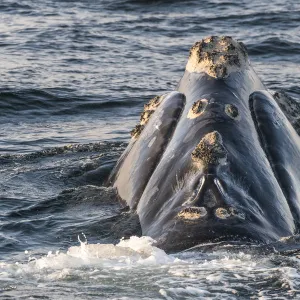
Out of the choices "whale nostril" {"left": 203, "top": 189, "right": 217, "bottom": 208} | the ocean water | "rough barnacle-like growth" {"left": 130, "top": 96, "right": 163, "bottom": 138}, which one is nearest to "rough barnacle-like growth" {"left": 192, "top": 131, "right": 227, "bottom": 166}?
"whale nostril" {"left": 203, "top": 189, "right": 217, "bottom": 208}

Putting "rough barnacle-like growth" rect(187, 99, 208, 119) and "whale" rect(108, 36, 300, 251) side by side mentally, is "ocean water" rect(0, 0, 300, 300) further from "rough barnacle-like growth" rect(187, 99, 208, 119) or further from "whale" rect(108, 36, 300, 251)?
"rough barnacle-like growth" rect(187, 99, 208, 119)

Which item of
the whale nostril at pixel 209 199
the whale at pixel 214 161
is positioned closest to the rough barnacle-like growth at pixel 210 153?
the whale at pixel 214 161

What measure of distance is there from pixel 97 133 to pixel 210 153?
725 centimetres

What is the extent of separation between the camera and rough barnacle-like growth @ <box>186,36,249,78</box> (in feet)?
31.6

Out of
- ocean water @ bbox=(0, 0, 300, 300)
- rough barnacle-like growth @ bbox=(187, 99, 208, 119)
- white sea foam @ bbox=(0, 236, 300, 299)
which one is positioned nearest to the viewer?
white sea foam @ bbox=(0, 236, 300, 299)

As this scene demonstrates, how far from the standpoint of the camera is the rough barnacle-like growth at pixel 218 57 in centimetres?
964

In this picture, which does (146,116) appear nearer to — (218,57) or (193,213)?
(218,57)

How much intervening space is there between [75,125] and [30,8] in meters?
10.4

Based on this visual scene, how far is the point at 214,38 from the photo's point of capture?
10164 millimetres

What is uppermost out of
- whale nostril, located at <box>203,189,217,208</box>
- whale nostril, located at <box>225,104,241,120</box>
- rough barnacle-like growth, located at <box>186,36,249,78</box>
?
rough barnacle-like growth, located at <box>186,36,249,78</box>

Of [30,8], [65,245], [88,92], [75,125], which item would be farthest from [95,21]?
[65,245]

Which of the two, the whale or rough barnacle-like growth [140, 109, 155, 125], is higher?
the whale

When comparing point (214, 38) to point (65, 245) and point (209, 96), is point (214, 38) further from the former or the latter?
point (65, 245)

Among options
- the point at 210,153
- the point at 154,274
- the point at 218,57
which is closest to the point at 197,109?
the point at 218,57
